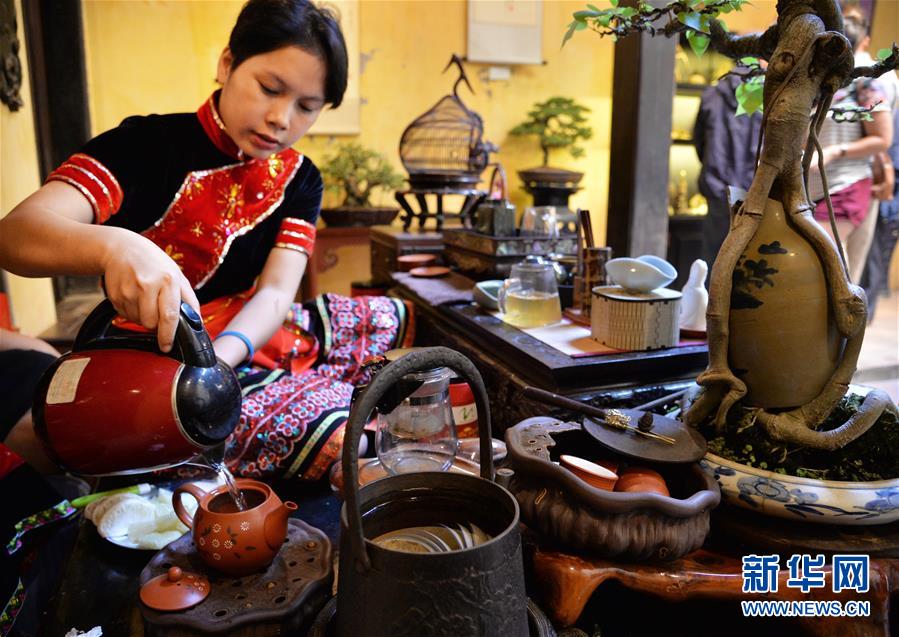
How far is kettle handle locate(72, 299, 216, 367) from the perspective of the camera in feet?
3.17

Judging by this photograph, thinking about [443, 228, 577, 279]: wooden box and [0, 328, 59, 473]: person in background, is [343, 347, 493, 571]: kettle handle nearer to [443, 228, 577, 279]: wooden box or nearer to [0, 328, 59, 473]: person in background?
[0, 328, 59, 473]: person in background

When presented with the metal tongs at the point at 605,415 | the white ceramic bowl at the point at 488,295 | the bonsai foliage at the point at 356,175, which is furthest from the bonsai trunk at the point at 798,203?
the bonsai foliage at the point at 356,175

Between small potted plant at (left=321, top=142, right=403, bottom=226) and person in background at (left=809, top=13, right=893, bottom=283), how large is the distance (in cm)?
244

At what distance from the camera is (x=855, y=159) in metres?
3.05

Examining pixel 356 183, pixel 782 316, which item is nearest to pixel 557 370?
pixel 782 316

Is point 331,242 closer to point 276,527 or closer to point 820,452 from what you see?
point 276,527

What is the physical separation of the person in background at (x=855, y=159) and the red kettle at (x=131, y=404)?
265cm

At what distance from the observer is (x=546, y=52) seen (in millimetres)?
4969

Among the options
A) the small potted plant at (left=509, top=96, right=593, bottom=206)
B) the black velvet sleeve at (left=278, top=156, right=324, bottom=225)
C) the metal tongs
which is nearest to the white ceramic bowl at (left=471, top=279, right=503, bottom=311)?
the black velvet sleeve at (left=278, top=156, right=324, bottom=225)

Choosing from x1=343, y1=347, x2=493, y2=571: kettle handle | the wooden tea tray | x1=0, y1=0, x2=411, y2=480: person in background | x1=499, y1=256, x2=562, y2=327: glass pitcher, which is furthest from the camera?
x1=499, y1=256, x2=562, y2=327: glass pitcher

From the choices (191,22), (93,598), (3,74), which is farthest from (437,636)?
(191,22)

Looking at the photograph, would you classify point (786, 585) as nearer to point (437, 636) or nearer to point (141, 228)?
point (437, 636)

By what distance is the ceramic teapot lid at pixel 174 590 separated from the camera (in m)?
0.87

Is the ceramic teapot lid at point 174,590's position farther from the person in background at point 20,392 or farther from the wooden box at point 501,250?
the wooden box at point 501,250
